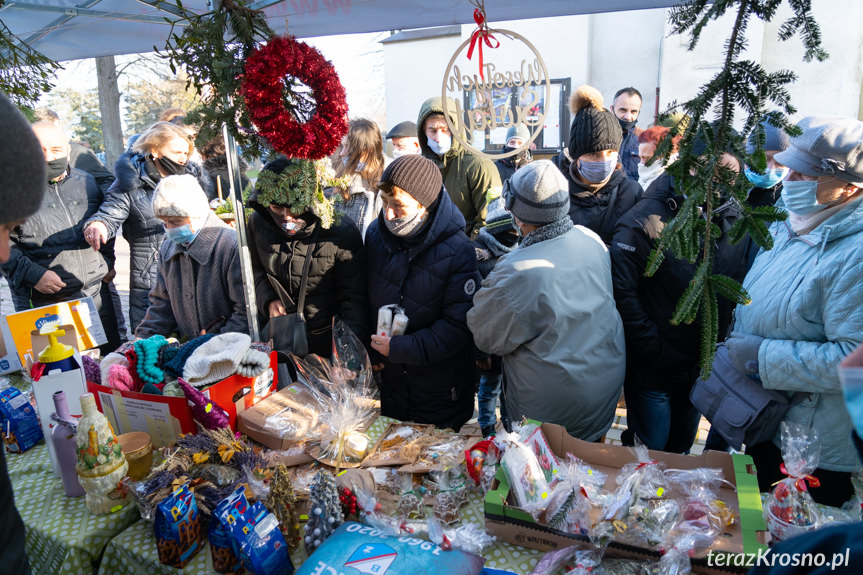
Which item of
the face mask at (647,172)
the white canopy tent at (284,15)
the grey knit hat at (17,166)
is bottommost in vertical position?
the grey knit hat at (17,166)

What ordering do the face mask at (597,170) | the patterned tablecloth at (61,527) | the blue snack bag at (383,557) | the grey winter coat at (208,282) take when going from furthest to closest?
the face mask at (597,170)
the grey winter coat at (208,282)
the patterned tablecloth at (61,527)
the blue snack bag at (383,557)

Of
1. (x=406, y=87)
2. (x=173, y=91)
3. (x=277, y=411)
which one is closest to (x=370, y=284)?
(x=277, y=411)

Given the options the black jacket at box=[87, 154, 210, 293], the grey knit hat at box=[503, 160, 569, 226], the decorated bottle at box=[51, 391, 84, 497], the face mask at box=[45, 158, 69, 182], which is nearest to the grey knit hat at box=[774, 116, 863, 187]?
the grey knit hat at box=[503, 160, 569, 226]

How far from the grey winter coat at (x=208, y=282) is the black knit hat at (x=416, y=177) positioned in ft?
3.21

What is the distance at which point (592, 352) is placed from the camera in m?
2.13

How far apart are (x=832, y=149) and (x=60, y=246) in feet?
15.2

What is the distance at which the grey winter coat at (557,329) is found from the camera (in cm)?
205

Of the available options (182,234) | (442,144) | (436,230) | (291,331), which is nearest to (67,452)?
(291,331)

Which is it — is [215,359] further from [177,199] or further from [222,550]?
[177,199]

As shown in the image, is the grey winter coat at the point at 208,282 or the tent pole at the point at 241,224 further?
the grey winter coat at the point at 208,282

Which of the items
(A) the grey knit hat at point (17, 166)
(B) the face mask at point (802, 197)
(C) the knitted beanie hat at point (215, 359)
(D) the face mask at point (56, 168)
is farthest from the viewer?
(D) the face mask at point (56, 168)

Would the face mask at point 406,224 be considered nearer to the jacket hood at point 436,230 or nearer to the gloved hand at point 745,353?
the jacket hood at point 436,230

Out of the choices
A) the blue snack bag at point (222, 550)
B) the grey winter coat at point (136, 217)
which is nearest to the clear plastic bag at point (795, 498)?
the blue snack bag at point (222, 550)

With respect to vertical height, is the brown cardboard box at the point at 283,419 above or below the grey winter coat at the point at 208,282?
below
